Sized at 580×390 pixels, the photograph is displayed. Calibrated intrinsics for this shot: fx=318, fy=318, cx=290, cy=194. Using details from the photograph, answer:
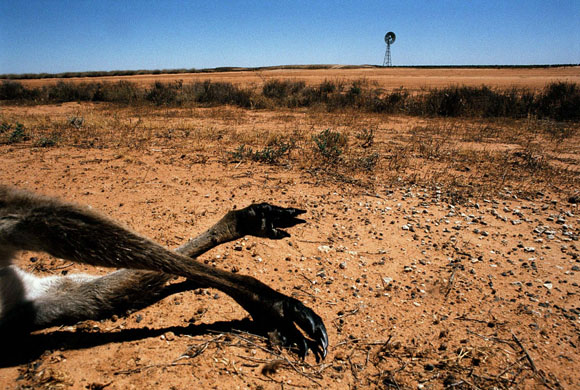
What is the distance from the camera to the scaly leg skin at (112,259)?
1816 mm

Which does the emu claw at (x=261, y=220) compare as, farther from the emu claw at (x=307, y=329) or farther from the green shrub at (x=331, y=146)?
the green shrub at (x=331, y=146)

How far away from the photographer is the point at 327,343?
2.04m

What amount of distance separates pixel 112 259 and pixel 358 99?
12.7 meters

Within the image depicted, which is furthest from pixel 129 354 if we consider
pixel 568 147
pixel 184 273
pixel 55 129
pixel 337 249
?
pixel 568 147

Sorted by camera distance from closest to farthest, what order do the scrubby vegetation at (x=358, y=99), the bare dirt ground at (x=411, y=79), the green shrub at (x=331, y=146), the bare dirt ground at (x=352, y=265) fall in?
the bare dirt ground at (x=352, y=265), the green shrub at (x=331, y=146), the scrubby vegetation at (x=358, y=99), the bare dirt ground at (x=411, y=79)

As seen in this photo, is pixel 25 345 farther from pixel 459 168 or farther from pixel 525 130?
pixel 525 130

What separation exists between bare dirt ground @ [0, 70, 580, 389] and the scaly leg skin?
6.8 inches

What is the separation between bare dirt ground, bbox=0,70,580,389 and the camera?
1950 mm

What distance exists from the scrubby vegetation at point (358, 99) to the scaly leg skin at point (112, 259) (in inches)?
436

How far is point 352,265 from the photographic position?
3027mm

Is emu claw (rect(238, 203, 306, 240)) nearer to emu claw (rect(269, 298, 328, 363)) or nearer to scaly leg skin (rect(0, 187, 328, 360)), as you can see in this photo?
scaly leg skin (rect(0, 187, 328, 360))

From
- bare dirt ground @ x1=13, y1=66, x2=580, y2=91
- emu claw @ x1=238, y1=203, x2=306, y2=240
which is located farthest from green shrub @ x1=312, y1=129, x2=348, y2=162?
bare dirt ground @ x1=13, y1=66, x2=580, y2=91

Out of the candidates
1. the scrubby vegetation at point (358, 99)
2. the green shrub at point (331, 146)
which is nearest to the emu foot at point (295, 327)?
the green shrub at point (331, 146)

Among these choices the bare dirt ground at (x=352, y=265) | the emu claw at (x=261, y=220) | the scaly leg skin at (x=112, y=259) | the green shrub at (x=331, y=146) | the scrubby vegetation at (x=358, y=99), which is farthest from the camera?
the scrubby vegetation at (x=358, y=99)
